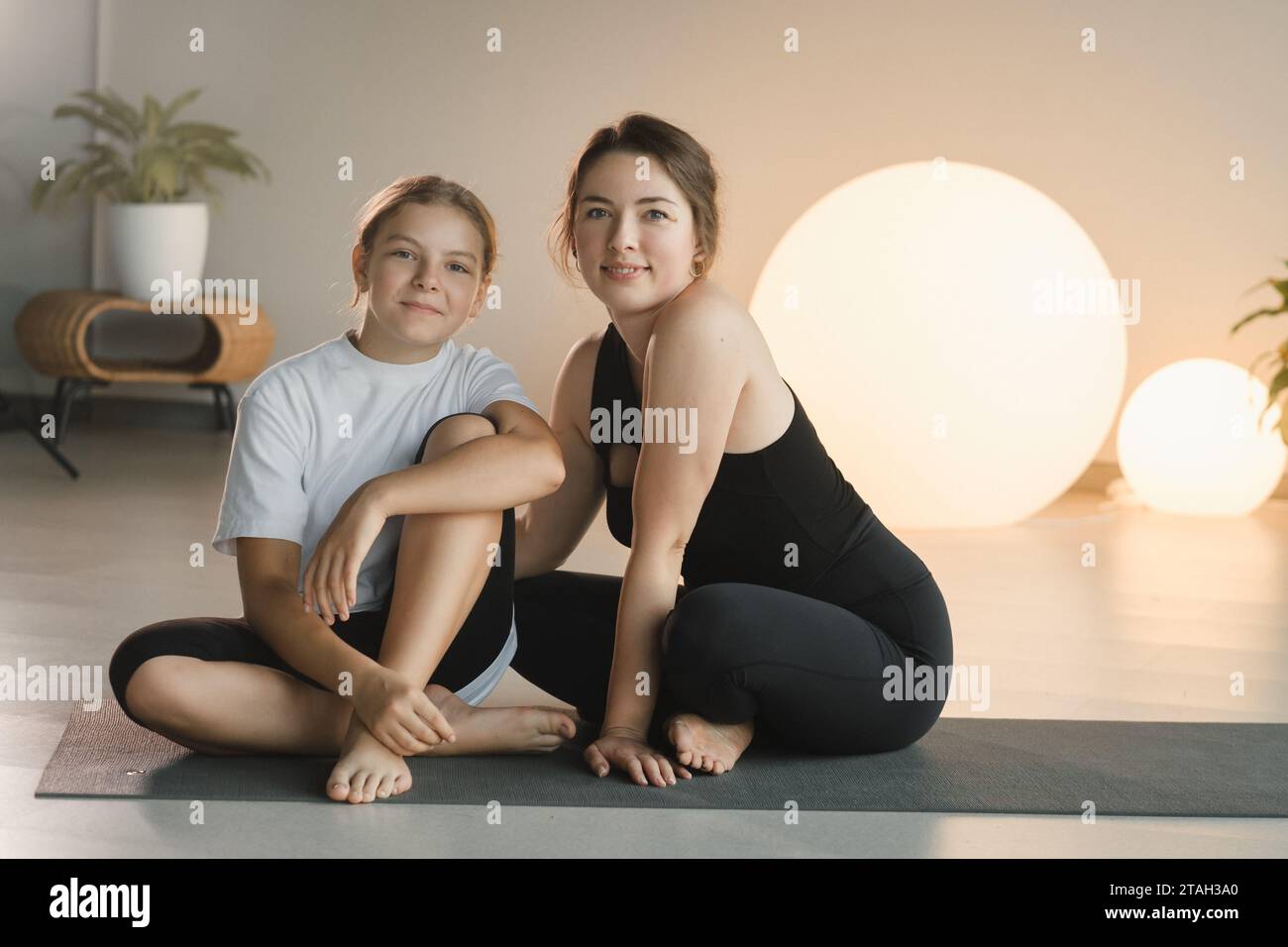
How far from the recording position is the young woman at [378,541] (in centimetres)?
152

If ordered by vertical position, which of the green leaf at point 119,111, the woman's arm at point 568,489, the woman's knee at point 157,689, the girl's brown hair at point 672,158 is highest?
the green leaf at point 119,111

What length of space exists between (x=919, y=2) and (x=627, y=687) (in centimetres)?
335

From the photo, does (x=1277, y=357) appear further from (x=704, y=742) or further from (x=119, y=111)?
(x=119, y=111)

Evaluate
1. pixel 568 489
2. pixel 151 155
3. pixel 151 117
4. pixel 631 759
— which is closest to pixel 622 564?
pixel 568 489

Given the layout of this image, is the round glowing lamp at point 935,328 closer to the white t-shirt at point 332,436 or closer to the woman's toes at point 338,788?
the white t-shirt at point 332,436

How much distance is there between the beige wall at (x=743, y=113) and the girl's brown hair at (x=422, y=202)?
9.84 feet

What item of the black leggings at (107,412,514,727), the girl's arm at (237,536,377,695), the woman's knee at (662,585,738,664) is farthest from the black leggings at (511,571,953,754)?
the girl's arm at (237,536,377,695)

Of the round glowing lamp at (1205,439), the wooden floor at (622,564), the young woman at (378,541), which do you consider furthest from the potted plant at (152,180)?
the young woman at (378,541)

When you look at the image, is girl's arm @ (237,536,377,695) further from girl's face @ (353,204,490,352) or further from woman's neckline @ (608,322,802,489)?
woman's neckline @ (608,322,802,489)

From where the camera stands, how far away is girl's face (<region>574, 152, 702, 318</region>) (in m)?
1.63

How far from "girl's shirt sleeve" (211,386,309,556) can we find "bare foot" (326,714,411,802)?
232 millimetres

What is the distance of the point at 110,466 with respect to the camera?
4160 mm
